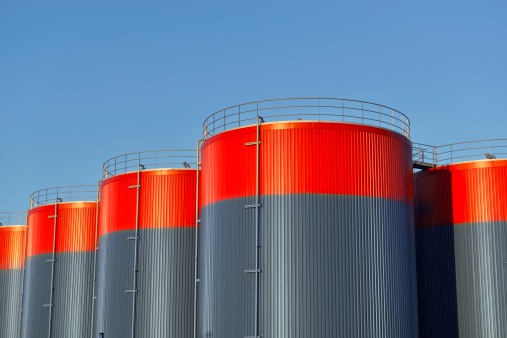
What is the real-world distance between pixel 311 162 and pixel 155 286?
39.8ft

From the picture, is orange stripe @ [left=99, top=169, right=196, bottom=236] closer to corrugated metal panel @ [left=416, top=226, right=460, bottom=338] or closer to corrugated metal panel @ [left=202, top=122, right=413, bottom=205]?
corrugated metal panel @ [left=202, top=122, right=413, bottom=205]

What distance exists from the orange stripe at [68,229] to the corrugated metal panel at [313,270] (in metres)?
16.8

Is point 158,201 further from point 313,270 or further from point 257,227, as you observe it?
point 313,270

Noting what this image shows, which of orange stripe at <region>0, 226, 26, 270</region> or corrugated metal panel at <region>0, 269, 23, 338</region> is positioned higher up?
orange stripe at <region>0, 226, 26, 270</region>

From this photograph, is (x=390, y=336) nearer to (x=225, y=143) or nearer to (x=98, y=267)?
(x=225, y=143)

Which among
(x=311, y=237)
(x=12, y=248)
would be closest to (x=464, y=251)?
(x=311, y=237)

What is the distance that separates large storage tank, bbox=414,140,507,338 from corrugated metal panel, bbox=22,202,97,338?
753 inches

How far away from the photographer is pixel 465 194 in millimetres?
38781

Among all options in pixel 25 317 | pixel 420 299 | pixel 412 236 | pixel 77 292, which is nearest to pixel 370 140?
pixel 412 236

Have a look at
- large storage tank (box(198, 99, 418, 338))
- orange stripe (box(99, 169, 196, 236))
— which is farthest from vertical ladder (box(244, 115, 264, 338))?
orange stripe (box(99, 169, 196, 236))

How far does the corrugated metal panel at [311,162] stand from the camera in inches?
1241

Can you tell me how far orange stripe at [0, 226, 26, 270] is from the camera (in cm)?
5684

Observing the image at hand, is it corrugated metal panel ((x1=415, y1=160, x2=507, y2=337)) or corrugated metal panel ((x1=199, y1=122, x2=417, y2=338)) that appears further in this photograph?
corrugated metal panel ((x1=415, y1=160, x2=507, y2=337))

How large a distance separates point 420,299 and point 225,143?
13.7 m
